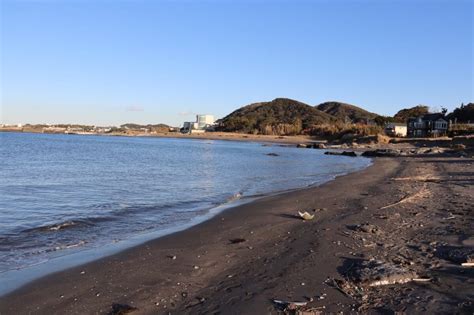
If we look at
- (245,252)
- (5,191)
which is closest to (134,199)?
(5,191)

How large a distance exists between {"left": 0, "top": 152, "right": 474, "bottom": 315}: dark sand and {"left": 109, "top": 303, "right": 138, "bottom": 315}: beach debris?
12 cm

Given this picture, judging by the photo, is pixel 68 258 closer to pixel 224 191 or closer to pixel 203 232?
pixel 203 232

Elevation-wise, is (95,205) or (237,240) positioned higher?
(237,240)

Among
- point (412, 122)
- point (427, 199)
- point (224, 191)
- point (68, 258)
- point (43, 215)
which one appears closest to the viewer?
point (68, 258)

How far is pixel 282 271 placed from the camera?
679 centimetres

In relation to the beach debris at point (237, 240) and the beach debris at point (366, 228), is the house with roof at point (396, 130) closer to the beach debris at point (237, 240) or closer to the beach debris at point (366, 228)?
the beach debris at point (366, 228)

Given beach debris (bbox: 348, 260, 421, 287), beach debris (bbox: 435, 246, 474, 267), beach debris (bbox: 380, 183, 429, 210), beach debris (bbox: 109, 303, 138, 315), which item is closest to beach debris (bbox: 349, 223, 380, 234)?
beach debris (bbox: 435, 246, 474, 267)

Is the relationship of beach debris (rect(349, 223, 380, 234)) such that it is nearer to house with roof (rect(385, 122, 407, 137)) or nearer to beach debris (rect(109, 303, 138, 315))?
beach debris (rect(109, 303, 138, 315))

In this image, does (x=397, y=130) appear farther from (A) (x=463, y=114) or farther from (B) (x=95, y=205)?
(B) (x=95, y=205)

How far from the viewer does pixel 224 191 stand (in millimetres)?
19812

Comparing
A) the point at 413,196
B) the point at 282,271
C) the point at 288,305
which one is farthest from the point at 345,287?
the point at 413,196

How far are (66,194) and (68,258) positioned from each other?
9.56 metres

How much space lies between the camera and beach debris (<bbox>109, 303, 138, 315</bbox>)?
5.37 meters

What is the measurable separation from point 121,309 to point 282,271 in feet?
8.21
